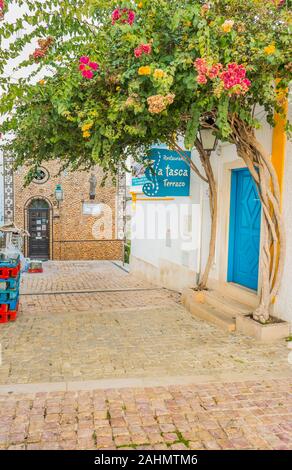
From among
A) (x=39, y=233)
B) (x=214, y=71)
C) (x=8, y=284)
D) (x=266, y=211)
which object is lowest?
(x=8, y=284)

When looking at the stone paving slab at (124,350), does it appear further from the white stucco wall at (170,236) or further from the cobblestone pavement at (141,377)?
the white stucco wall at (170,236)

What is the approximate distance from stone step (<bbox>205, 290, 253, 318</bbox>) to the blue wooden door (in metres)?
0.38

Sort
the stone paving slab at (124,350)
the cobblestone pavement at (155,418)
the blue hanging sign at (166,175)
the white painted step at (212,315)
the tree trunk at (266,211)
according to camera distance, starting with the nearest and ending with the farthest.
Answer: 1. the cobblestone pavement at (155,418)
2. the stone paving slab at (124,350)
3. the tree trunk at (266,211)
4. the white painted step at (212,315)
5. the blue hanging sign at (166,175)

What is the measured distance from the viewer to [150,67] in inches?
151

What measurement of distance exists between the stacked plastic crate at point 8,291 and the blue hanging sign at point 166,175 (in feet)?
8.56

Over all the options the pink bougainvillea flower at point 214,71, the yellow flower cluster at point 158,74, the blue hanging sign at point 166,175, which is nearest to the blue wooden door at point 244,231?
the blue hanging sign at point 166,175

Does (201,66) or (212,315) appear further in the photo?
Answer: (212,315)

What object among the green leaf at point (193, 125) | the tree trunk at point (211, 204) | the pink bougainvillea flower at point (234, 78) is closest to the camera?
the pink bougainvillea flower at point (234, 78)

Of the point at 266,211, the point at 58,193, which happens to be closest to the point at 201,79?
the point at 266,211

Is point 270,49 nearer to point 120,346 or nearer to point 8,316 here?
point 120,346

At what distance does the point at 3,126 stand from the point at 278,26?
329cm

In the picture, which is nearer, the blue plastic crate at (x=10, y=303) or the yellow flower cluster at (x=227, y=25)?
the yellow flower cluster at (x=227, y=25)

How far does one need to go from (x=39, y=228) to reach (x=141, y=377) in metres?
15.1

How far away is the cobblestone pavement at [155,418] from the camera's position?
9.37 ft
